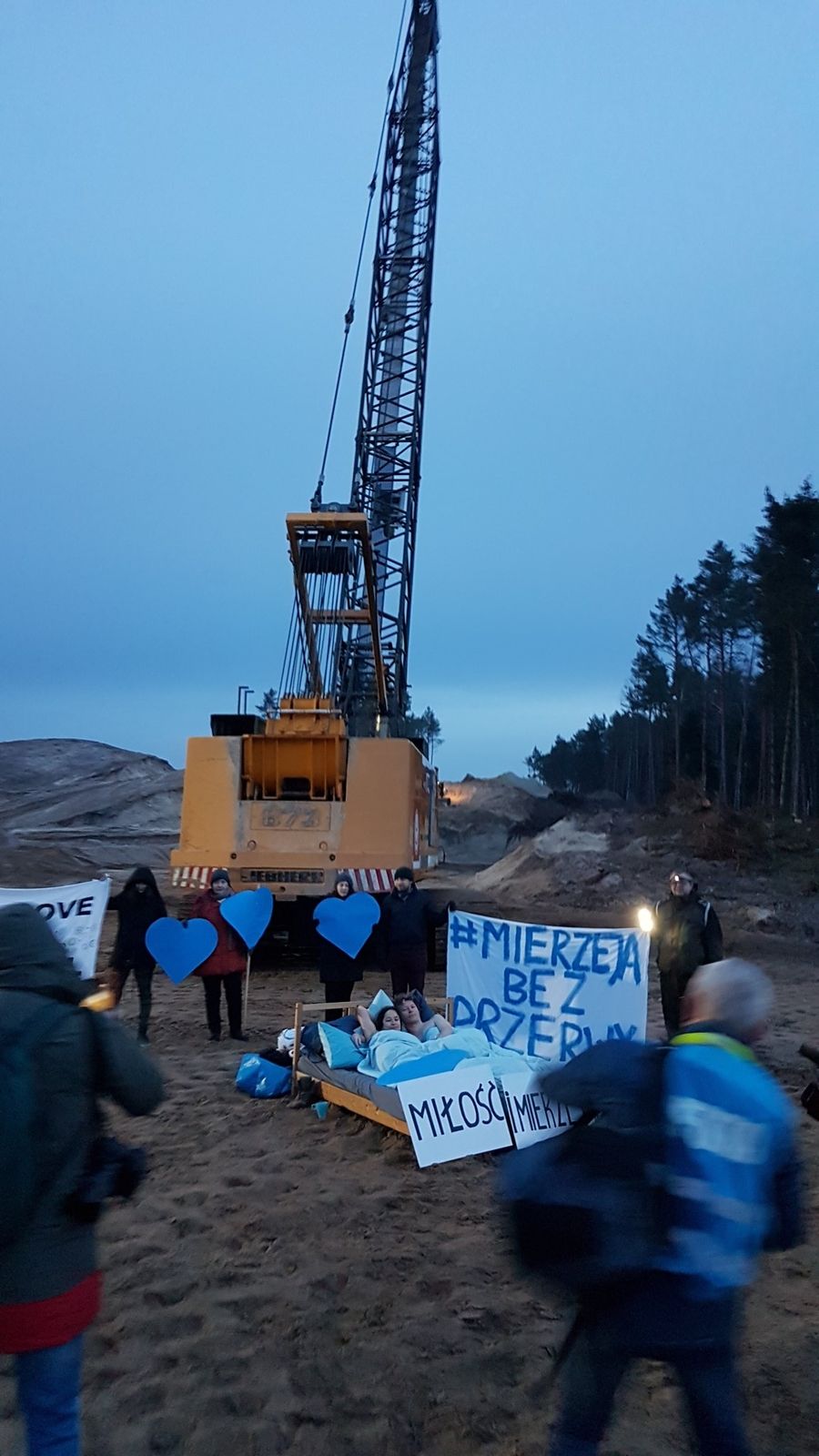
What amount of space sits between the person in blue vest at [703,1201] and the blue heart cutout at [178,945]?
22.0 ft

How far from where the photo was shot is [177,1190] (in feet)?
19.0

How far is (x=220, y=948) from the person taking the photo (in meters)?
9.12

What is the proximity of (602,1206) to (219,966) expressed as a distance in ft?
23.8

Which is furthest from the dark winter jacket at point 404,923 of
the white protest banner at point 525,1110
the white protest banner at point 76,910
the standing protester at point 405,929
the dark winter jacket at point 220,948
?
the white protest banner at point 525,1110

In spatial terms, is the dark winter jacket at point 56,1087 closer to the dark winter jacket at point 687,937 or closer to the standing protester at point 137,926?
the dark winter jacket at point 687,937

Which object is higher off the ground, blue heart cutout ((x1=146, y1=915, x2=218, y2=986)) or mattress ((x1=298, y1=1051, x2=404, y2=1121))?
blue heart cutout ((x1=146, y1=915, x2=218, y2=986))

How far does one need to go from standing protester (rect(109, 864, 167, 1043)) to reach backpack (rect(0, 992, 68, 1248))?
6651 millimetres

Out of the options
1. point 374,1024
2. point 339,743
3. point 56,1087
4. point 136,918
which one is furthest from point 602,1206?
point 339,743

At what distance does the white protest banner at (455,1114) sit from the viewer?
6137 mm

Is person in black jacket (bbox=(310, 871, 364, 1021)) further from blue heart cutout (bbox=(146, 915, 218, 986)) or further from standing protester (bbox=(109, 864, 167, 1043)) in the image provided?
standing protester (bbox=(109, 864, 167, 1043))

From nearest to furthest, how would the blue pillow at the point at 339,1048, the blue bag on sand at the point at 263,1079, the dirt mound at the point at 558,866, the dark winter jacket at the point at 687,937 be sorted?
the blue pillow at the point at 339,1048
the blue bag on sand at the point at 263,1079
the dark winter jacket at the point at 687,937
the dirt mound at the point at 558,866

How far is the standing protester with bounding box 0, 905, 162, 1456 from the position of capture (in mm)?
2408

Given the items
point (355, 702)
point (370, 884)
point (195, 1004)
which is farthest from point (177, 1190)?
point (355, 702)

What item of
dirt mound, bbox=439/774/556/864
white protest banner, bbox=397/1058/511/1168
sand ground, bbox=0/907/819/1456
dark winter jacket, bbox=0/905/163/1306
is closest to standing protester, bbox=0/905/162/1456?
dark winter jacket, bbox=0/905/163/1306
